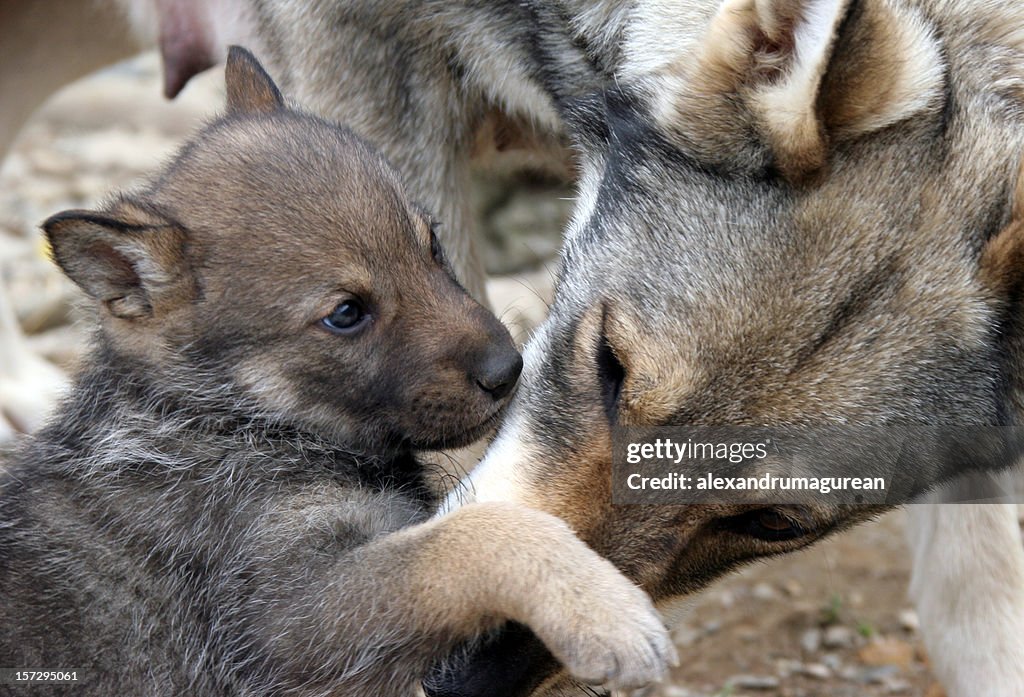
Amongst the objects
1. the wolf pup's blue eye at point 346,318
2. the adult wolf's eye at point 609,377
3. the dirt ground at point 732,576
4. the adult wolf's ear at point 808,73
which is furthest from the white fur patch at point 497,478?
the adult wolf's ear at point 808,73

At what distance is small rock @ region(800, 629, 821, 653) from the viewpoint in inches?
212

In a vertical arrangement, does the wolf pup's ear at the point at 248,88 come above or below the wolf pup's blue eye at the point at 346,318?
above

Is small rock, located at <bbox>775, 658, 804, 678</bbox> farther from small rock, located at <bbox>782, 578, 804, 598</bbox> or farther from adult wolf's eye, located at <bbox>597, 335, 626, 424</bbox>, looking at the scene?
adult wolf's eye, located at <bbox>597, 335, 626, 424</bbox>

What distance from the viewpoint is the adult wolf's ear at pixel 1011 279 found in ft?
9.64

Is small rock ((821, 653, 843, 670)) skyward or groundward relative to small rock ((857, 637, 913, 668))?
skyward

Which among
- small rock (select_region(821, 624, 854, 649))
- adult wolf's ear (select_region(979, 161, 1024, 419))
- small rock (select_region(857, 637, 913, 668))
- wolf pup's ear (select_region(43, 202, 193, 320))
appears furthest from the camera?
small rock (select_region(821, 624, 854, 649))

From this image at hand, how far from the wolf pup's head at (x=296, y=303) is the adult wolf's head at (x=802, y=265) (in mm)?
286

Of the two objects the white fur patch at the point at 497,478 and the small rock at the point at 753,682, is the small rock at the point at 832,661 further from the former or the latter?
the white fur patch at the point at 497,478

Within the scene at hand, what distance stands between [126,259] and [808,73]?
1828mm

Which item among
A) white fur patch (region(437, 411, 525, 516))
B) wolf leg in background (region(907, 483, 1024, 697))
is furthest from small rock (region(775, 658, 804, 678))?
white fur patch (region(437, 411, 525, 516))

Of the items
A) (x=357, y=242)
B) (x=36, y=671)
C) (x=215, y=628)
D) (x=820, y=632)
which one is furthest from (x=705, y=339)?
(x=820, y=632)

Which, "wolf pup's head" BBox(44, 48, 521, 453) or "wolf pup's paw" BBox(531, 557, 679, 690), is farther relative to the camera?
"wolf pup's head" BBox(44, 48, 521, 453)

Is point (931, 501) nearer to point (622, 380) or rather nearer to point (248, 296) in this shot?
point (622, 380)

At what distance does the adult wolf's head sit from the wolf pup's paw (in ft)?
1.02
